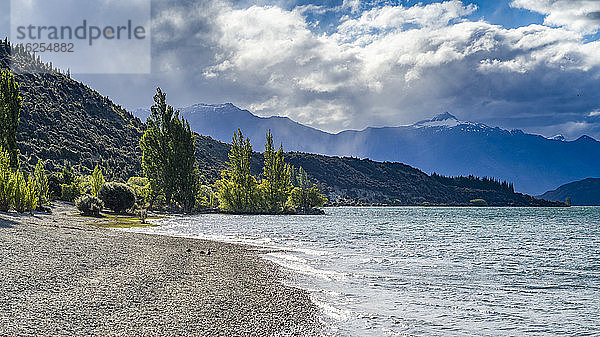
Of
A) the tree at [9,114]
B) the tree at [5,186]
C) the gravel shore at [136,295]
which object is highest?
the tree at [9,114]

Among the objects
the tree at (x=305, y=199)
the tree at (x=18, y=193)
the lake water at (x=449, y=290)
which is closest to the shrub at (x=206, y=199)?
the tree at (x=305, y=199)

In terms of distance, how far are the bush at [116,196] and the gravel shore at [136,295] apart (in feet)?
126

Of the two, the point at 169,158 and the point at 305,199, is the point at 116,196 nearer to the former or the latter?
the point at 169,158

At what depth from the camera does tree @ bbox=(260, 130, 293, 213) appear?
88.4 meters

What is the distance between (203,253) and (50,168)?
85479mm

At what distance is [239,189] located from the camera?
86812mm

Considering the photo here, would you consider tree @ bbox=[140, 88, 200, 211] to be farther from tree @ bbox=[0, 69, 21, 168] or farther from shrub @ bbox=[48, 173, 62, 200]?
tree @ bbox=[0, 69, 21, 168]

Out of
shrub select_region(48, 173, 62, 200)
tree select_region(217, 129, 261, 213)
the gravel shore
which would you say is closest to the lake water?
the gravel shore

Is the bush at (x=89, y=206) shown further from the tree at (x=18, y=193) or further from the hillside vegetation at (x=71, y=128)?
the hillside vegetation at (x=71, y=128)

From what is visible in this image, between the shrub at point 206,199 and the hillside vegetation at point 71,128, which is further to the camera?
the hillside vegetation at point 71,128

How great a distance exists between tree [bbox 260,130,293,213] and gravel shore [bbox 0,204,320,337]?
69151 mm

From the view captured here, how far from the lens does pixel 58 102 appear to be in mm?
124688

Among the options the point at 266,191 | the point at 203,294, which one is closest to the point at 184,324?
the point at 203,294

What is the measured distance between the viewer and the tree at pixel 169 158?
75.1 metres
